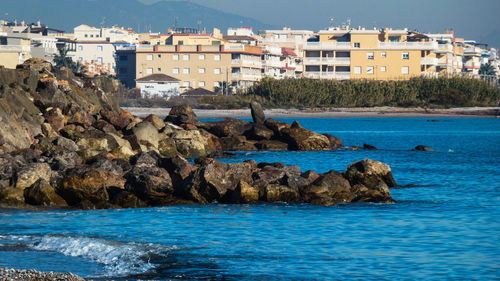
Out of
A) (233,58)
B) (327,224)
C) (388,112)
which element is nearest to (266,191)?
(327,224)

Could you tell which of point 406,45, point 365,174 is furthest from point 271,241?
point 406,45

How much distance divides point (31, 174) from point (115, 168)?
3215 millimetres

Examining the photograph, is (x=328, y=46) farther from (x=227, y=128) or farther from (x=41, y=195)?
(x=41, y=195)

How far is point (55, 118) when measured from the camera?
147ft

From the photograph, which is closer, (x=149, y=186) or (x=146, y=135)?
(x=149, y=186)

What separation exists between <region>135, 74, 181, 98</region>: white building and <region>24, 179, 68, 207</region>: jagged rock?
366ft

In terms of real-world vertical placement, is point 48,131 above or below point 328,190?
above

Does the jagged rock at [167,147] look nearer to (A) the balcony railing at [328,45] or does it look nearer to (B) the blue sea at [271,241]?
(B) the blue sea at [271,241]

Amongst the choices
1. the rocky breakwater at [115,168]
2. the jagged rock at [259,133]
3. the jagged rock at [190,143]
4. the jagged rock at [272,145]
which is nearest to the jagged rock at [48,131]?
the rocky breakwater at [115,168]

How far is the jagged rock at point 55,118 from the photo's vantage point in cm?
4453

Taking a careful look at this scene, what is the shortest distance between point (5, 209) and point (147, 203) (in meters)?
4.59

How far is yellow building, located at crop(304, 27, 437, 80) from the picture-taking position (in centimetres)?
14962

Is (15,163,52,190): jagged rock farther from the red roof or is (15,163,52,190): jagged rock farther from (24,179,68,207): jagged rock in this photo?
the red roof

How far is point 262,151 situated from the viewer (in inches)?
2136
